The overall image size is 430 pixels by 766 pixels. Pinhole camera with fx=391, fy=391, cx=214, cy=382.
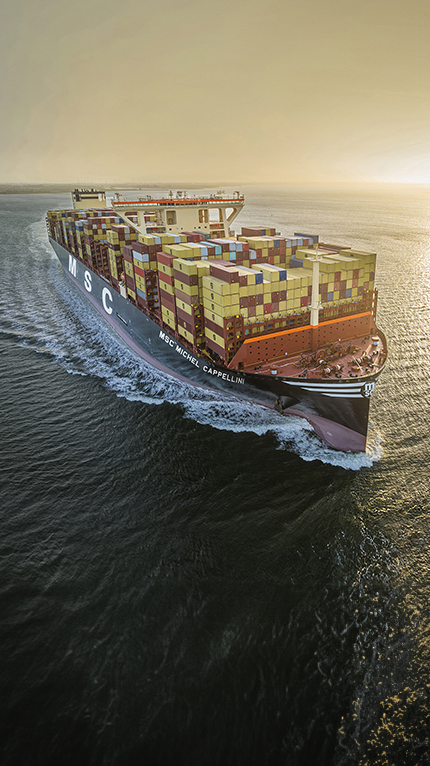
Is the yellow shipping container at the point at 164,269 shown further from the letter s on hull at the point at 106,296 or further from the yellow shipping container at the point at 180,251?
the letter s on hull at the point at 106,296

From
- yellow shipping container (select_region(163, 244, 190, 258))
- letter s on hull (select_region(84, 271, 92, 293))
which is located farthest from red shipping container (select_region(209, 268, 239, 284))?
letter s on hull (select_region(84, 271, 92, 293))

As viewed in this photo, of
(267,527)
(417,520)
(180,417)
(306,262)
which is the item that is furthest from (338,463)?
(306,262)

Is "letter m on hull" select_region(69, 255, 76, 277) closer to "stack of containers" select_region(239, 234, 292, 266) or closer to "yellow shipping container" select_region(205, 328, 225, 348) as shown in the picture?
"stack of containers" select_region(239, 234, 292, 266)

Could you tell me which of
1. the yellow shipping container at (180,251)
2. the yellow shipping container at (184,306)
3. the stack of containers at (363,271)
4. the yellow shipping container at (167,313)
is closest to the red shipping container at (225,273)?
the yellow shipping container at (184,306)

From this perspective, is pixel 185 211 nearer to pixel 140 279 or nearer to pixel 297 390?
pixel 140 279

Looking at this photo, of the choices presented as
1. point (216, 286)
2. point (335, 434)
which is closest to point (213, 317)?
point (216, 286)
